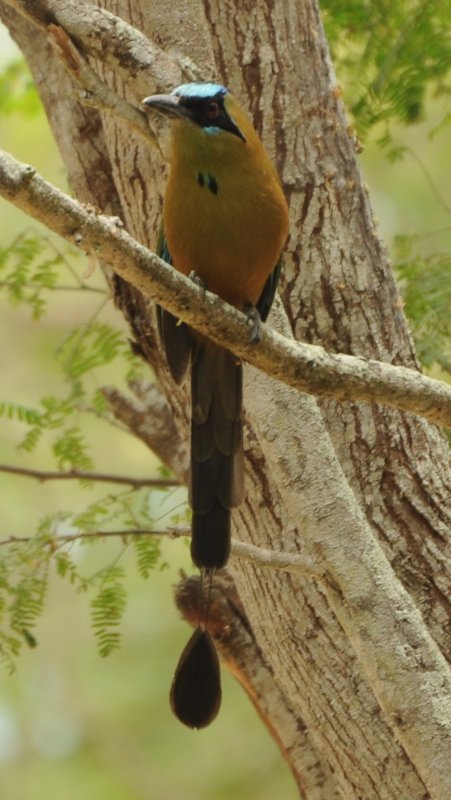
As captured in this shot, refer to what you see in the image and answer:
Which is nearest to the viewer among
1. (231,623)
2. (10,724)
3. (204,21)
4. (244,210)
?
(244,210)

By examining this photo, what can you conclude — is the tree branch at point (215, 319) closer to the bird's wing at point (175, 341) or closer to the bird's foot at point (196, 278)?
the bird's foot at point (196, 278)

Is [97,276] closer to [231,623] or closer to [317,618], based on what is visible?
[231,623]

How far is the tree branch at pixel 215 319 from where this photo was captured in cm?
234

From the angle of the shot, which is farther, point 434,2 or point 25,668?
point 25,668

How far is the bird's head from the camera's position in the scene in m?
3.14

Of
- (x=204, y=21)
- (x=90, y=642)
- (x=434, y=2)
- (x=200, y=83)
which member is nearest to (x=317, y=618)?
(x=200, y=83)

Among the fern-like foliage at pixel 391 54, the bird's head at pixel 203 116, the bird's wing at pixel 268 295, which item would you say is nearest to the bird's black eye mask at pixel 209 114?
the bird's head at pixel 203 116

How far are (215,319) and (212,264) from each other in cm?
48

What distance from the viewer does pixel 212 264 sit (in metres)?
3.07

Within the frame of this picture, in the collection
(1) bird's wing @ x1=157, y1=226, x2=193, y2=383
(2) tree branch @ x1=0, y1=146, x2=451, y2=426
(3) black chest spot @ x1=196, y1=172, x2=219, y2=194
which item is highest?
(3) black chest spot @ x1=196, y1=172, x2=219, y2=194

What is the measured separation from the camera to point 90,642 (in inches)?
306

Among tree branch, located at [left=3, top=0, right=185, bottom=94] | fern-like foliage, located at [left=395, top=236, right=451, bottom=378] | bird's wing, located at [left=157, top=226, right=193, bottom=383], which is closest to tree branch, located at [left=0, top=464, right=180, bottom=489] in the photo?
fern-like foliage, located at [left=395, top=236, right=451, bottom=378]

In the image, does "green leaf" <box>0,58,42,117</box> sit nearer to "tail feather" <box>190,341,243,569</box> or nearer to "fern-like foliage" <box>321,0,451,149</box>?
"fern-like foliage" <box>321,0,451,149</box>

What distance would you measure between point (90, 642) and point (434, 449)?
447 cm
